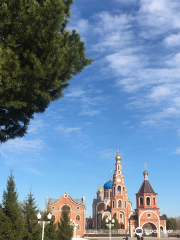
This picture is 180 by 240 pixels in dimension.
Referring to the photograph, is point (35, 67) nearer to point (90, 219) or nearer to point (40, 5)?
point (40, 5)

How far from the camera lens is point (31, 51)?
8156mm

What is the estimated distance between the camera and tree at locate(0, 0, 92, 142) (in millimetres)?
7585

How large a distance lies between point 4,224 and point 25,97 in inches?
526

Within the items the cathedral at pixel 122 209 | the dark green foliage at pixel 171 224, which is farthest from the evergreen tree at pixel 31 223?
the dark green foliage at pixel 171 224

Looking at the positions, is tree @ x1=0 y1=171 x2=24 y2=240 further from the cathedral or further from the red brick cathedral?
the red brick cathedral

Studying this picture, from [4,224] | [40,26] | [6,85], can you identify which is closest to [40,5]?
[40,26]

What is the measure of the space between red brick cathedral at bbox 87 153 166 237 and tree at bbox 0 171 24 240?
3274cm

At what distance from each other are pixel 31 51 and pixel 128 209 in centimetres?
5276

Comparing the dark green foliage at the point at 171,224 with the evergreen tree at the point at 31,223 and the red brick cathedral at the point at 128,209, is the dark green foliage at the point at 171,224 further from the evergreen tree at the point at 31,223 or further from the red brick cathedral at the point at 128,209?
the evergreen tree at the point at 31,223

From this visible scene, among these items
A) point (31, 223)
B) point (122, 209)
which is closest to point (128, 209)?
point (122, 209)

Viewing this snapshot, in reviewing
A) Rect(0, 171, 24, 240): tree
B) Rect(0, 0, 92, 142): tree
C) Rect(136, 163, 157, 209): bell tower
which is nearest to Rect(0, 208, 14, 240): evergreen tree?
Rect(0, 171, 24, 240): tree

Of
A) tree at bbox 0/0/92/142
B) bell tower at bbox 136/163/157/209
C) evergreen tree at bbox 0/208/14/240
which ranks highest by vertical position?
tree at bbox 0/0/92/142

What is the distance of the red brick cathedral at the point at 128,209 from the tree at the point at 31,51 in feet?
147

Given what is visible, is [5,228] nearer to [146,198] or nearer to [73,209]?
[73,209]
